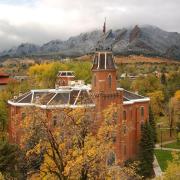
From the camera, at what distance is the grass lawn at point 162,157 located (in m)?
57.2

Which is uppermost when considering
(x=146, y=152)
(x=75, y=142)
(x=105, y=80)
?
(x=105, y=80)

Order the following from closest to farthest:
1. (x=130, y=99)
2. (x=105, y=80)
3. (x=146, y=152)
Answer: (x=105, y=80) → (x=146, y=152) → (x=130, y=99)

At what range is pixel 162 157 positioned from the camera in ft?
199

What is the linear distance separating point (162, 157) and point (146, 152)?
758cm

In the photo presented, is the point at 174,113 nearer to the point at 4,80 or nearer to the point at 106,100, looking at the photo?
the point at 106,100

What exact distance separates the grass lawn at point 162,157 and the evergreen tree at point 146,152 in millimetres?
2919

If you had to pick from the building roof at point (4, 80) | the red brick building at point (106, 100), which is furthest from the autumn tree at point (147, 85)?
the red brick building at point (106, 100)

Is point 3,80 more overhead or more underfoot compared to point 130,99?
more underfoot

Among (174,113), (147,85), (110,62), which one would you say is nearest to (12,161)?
(110,62)

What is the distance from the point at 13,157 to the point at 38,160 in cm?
808

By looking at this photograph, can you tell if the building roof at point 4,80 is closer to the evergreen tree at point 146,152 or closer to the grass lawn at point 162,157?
the grass lawn at point 162,157

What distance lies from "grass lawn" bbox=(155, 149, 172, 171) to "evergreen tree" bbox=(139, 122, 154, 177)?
2.92 metres

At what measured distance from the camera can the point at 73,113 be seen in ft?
84.6

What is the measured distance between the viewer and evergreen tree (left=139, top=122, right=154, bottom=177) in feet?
170
